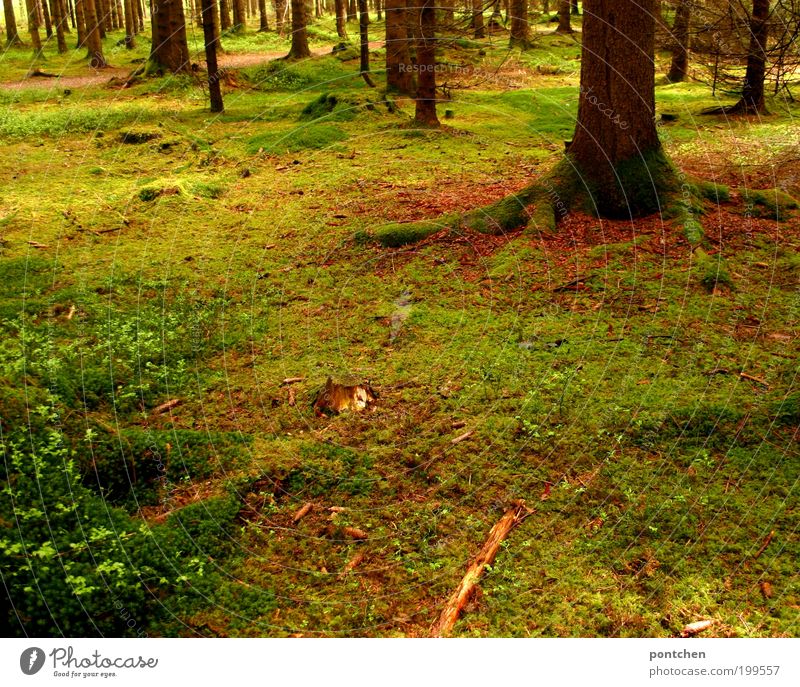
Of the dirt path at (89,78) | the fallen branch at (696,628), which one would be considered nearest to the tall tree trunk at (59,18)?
the dirt path at (89,78)

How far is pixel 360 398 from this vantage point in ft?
21.2

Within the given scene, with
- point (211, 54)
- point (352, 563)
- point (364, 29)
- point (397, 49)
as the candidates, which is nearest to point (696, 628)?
point (352, 563)

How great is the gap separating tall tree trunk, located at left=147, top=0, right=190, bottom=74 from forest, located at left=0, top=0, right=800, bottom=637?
36.8ft

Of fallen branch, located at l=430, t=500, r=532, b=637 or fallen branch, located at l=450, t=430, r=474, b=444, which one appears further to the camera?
fallen branch, located at l=450, t=430, r=474, b=444

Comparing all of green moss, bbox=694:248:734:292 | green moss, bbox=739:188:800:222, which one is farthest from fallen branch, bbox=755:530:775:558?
green moss, bbox=739:188:800:222

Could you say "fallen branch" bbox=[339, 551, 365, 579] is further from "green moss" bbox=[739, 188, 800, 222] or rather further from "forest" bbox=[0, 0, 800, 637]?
"green moss" bbox=[739, 188, 800, 222]

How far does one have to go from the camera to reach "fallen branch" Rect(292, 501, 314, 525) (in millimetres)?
5152

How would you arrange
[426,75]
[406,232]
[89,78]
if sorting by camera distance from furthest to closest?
[89,78] < [426,75] < [406,232]

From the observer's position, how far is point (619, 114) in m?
8.63

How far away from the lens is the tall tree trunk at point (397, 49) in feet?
62.5

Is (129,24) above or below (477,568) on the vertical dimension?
above

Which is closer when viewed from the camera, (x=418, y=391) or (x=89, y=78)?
(x=418, y=391)

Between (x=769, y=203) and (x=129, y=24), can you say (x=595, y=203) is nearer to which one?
(x=769, y=203)

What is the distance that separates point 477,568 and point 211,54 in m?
17.3
